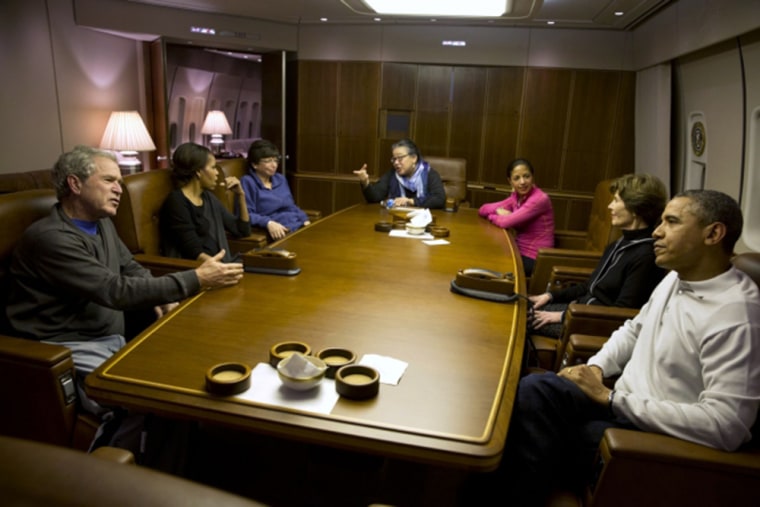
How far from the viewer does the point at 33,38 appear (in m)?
4.56

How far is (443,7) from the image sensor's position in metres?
4.06

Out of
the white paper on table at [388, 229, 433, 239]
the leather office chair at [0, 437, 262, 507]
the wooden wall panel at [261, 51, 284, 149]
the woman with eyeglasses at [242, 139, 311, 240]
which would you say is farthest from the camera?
the wooden wall panel at [261, 51, 284, 149]

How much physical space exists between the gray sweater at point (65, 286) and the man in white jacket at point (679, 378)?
1322 millimetres

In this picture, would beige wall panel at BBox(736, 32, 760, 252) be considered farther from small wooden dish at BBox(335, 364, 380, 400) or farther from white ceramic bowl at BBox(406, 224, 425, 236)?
small wooden dish at BBox(335, 364, 380, 400)

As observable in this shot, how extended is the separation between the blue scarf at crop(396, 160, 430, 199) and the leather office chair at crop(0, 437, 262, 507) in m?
3.85

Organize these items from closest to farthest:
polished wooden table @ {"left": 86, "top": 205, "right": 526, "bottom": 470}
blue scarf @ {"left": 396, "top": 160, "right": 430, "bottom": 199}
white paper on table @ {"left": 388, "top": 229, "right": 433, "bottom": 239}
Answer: polished wooden table @ {"left": 86, "top": 205, "right": 526, "bottom": 470}
white paper on table @ {"left": 388, "top": 229, "right": 433, "bottom": 239}
blue scarf @ {"left": 396, "top": 160, "right": 430, "bottom": 199}

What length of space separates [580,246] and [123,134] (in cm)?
433

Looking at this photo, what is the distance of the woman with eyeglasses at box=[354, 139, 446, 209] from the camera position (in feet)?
14.0

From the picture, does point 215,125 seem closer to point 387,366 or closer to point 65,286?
point 65,286

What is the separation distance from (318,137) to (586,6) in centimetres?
333


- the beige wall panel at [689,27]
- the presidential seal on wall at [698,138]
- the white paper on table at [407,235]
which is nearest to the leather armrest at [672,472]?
the white paper on table at [407,235]

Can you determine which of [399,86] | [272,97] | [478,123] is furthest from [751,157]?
[272,97]

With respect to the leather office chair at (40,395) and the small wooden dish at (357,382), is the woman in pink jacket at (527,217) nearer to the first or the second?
the small wooden dish at (357,382)

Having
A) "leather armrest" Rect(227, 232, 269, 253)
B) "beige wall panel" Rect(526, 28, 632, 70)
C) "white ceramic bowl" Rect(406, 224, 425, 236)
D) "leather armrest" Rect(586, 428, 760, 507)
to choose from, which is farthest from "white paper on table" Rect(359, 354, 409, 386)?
"beige wall panel" Rect(526, 28, 632, 70)
